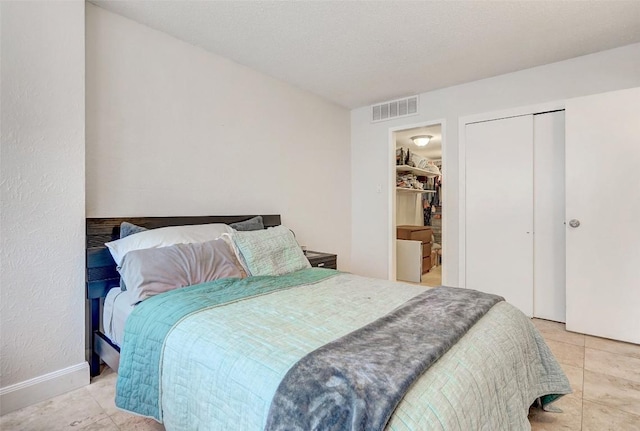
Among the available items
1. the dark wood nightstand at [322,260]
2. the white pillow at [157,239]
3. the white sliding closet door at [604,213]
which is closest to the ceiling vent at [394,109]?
the white sliding closet door at [604,213]

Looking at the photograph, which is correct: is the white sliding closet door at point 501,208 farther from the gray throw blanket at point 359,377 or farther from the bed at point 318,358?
the gray throw blanket at point 359,377

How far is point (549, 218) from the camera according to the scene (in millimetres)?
3105

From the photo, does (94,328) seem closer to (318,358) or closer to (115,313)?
(115,313)

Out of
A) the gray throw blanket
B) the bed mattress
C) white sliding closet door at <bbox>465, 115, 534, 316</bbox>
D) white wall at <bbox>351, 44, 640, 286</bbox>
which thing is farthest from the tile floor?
white wall at <bbox>351, 44, 640, 286</bbox>

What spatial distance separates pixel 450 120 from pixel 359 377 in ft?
11.0

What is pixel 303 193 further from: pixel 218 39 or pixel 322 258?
pixel 218 39

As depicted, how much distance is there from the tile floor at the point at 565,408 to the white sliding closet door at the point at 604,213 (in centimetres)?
48

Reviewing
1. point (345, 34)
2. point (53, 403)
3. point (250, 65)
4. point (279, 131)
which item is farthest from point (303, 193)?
point (53, 403)

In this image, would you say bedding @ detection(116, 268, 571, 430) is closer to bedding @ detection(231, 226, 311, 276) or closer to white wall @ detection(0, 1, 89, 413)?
bedding @ detection(231, 226, 311, 276)

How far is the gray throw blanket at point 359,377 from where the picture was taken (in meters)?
0.86

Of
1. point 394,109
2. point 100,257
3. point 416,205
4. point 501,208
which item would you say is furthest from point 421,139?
point 100,257

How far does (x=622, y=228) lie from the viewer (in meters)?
2.61

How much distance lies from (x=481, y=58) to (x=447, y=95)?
72cm

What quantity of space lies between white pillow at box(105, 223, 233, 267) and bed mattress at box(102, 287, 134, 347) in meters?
0.20
